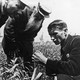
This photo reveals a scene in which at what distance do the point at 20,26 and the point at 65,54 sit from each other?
0.99 meters

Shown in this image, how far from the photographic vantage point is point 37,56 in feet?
11.0

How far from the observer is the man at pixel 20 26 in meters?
4.24

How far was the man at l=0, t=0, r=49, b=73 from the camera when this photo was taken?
4.24 meters

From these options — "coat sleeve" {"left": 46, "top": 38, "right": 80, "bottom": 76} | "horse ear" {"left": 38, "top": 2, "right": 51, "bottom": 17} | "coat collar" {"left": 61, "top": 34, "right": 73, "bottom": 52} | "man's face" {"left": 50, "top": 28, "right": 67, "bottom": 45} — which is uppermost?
"horse ear" {"left": 38, "top": 2, "right": 51, "bottom": 17}

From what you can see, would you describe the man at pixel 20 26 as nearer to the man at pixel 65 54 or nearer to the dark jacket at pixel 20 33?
the dark jacket at pixel 20 33

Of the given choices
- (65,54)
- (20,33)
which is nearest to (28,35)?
(20,33)

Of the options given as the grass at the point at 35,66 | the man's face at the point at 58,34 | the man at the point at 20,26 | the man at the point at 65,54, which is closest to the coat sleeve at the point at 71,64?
the man at the point at 65,54

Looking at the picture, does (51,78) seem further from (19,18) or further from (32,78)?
(19,18)

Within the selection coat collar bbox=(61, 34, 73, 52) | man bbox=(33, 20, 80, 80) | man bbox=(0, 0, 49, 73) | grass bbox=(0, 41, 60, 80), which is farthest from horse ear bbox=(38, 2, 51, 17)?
coat collar bbox=(61, 34, 73, 52)

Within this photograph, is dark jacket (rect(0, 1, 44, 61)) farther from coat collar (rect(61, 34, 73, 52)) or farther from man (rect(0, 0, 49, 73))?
coat collar (rect(61, 34, 73, 52))

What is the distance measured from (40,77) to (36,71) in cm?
11

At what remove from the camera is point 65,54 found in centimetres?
357

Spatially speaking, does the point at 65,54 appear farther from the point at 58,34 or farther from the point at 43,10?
the point at 43,10

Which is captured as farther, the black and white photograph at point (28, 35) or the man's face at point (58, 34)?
the black and white photograph at point (28, 35)
